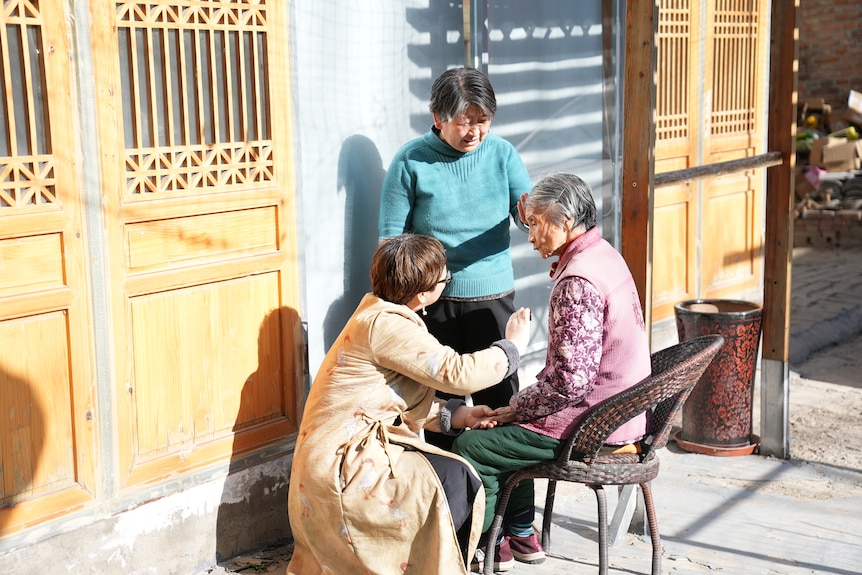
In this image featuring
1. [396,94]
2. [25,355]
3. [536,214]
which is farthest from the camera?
[396,94]

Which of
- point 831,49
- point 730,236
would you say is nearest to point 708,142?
point 730,236

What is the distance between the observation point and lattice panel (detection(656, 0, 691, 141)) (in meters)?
6.90

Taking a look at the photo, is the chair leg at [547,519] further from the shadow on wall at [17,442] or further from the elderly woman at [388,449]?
the shadow on wall at [17,442]

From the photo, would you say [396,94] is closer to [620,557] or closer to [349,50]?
[349,50]

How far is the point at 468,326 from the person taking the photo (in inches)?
163

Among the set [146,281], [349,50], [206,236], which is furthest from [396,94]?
[146,281]

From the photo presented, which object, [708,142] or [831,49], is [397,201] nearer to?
[708,142]

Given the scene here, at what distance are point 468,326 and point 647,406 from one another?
997mm

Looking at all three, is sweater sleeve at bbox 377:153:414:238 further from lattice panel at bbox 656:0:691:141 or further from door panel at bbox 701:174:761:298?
door panel at bbox 701:174:761:298

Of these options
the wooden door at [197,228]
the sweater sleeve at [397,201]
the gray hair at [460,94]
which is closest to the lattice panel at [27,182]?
the wooden door at [197,228]

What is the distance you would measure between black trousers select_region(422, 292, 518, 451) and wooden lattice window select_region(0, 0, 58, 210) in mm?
1584

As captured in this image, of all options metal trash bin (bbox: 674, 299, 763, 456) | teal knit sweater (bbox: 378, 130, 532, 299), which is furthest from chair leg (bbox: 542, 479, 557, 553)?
metal trash bin (bbox: 674, 299, 763, 456)

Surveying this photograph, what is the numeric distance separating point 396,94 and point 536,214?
1.27m

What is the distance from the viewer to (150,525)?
3697mm
